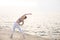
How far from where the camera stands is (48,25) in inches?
79.3

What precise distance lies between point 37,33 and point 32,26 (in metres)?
0.13

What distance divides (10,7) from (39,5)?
470 mm

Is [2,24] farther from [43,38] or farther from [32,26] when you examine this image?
[43,38]

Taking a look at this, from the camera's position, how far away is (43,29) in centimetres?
198

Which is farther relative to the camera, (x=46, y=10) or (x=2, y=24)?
(x=46, y=10)

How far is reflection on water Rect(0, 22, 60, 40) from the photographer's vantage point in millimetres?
1935

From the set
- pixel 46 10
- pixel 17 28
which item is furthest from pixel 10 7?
pixel 46 10

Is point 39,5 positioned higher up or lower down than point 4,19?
higher up

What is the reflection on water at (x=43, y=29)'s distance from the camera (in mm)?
1935

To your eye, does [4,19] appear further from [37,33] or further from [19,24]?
[37,33]

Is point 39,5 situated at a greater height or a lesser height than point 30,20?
greater

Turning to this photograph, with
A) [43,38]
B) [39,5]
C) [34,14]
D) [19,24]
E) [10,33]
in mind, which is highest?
[39,5]

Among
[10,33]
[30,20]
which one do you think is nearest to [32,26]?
[30,20]

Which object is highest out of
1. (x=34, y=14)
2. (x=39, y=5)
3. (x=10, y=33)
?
(x=39, y=5)
